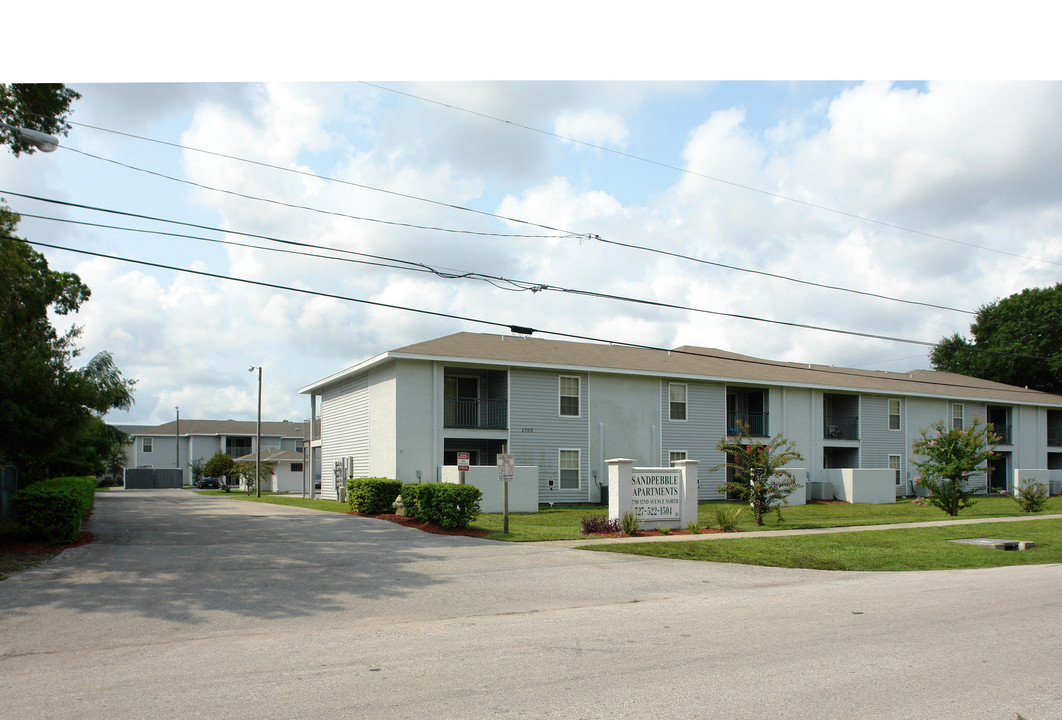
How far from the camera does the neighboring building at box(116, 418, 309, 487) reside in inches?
2904

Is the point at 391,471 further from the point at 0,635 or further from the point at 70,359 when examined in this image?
the point at 0,635

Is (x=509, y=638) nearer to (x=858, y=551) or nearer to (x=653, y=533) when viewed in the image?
(x=858, y=551)

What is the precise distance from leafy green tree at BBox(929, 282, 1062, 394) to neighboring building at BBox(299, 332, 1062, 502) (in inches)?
1064

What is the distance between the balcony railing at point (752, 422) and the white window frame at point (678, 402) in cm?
284

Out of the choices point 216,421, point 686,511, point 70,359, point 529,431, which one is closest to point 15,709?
point 70,359

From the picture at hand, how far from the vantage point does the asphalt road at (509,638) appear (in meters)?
5.79

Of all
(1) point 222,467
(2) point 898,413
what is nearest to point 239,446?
(1) point 222,467

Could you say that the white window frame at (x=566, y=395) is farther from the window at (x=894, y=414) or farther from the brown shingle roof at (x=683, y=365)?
the window at (x=894, y=414)

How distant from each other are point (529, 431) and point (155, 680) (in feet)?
73.5

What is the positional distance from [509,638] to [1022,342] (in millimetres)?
66715

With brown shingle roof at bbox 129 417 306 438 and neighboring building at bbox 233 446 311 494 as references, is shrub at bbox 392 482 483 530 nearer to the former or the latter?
neighboring building at bbox 233 446 311 494

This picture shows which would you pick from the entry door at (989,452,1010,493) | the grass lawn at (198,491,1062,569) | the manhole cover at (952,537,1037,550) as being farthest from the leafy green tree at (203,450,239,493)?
the entry door at (989,452,1010,493)

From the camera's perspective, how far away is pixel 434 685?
20.4 feet

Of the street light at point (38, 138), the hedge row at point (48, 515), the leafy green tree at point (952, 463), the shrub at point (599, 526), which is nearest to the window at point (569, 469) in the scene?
the shrub at point (599, 526)
